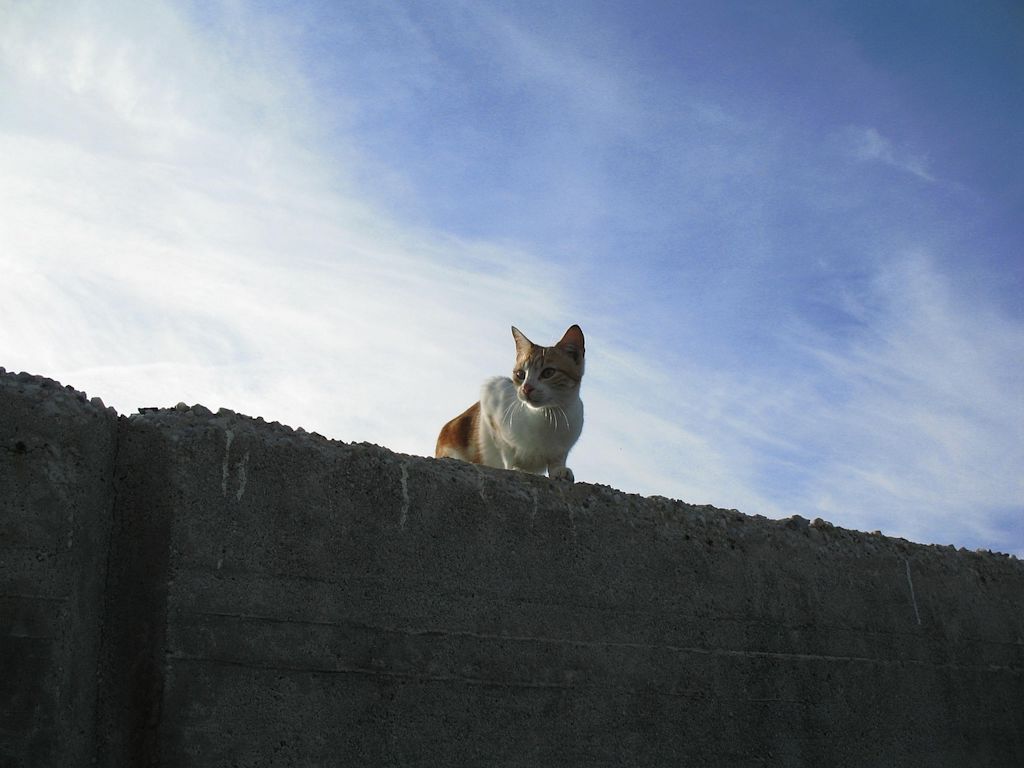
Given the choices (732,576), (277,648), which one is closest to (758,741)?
(732,576)

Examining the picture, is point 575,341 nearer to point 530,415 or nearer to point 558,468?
point 530,415

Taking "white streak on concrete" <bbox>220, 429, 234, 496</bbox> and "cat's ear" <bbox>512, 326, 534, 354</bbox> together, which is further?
"cat's ear" <bbox>512, 326, 534, 354</bbox>

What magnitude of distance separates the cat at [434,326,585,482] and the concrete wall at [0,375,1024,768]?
135cm

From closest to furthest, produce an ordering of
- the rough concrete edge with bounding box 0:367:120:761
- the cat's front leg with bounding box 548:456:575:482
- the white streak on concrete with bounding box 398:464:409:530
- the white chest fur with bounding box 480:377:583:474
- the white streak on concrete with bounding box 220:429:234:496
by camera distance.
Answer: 1. the rough concrete edge with bounding box 0:367:120:761
2. the white streak on concrete with bounding box 220:429:234:496
3. the white streak on concrete with bounding box 398:464:409:530
4. the cat's front leg with bounding box 548:456:575:482
5. the white chest fur with bounding box 480:377:583:474

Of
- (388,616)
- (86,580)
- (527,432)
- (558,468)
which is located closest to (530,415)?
(527,432)

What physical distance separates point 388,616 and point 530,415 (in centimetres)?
204

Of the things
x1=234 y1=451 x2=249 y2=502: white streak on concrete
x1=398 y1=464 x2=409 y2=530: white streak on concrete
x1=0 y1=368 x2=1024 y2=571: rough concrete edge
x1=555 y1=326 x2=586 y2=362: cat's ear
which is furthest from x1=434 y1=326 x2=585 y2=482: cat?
x1=234 y1=451 x2=249 y2=502: white streak on concrete

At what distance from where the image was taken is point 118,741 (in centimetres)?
180

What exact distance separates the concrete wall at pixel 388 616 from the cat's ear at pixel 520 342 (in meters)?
1.85

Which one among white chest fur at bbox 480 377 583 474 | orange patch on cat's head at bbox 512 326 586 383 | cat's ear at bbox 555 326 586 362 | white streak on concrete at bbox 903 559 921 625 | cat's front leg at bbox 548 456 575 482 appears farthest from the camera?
cat's ear at bbox 555 326 586 362

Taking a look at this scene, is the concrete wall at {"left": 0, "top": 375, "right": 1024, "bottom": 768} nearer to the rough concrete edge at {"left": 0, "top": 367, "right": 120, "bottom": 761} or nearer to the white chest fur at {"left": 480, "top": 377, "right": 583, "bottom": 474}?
the rough concrete edge at {"left": 0, "top": 367, "right": 120, "bottom": 761}

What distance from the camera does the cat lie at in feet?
13.0

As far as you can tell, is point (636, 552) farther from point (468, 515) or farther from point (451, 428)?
point (451, 428)

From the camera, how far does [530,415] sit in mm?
3992
